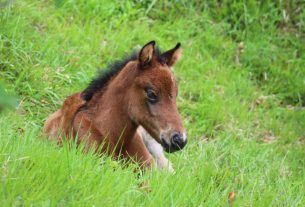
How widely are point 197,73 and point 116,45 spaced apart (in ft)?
4.23

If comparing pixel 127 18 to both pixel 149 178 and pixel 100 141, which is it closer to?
pixel 100 141

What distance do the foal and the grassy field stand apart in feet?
1.24

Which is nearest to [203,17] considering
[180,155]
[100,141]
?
[180,155]

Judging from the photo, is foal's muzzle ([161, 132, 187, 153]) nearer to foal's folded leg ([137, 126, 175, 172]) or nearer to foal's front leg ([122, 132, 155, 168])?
foal's front leg ([122, 132, 155, 168])

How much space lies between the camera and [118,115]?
264 inches

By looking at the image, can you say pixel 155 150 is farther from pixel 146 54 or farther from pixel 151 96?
pixel 146 54

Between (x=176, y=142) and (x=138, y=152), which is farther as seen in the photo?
(x=138, y=152)

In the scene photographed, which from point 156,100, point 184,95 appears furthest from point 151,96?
point 184,95

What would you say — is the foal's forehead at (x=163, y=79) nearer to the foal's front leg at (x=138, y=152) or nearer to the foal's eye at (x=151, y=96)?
the foal's eye at (x=151, y=96)

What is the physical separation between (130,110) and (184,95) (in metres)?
3.51

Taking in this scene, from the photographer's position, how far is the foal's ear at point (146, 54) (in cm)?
653

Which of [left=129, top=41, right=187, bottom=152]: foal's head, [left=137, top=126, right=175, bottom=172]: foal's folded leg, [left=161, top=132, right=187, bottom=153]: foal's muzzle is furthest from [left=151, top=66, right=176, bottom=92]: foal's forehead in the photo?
[left=137, top=126, right=175, bottom=172]: foal's folded leg

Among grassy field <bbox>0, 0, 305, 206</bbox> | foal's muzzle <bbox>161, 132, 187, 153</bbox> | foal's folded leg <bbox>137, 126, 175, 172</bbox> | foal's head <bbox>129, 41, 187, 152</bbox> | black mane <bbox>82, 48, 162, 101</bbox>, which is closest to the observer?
grassy field <bbox>0, 0, 305, 206</bbox>

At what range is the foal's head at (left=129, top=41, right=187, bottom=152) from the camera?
6234mm
